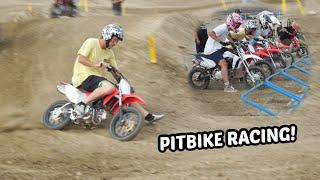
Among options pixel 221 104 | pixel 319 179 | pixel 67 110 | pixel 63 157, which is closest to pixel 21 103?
pixel 67 110

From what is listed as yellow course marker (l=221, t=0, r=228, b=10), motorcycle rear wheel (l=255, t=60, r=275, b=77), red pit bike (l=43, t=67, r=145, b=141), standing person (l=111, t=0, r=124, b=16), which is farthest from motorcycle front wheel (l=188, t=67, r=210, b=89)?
yellow course marker (l=221, t=0, r=228, b=10)

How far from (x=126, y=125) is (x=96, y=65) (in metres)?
1.09

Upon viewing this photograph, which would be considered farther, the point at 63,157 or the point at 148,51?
the point at 148,51

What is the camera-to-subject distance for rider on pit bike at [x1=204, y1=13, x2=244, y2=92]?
12.0 m

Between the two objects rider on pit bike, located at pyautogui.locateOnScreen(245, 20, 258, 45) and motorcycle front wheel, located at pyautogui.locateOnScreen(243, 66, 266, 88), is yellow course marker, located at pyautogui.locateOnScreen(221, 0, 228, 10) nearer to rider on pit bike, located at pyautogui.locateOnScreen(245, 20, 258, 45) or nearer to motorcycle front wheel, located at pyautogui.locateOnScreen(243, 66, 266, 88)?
rider on pit bike, located at pyautogui.locateOnScreen(245, 20, 258, 45)

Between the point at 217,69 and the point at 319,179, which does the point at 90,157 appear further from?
the point at 217,69

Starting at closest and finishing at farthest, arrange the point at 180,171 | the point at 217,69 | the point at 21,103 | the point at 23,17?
the point at 180,171 → the point at 21,103 → the point at 217,69 → the point at 23,17

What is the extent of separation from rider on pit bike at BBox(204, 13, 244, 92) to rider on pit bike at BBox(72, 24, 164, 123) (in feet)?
12.7

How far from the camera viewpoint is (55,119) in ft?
27.8

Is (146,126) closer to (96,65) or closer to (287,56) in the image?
(96,65)

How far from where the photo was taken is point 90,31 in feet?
49.6

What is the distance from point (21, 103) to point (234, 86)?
536 centimetres

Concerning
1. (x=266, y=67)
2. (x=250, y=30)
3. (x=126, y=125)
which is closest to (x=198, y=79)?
(x=266, y=67)

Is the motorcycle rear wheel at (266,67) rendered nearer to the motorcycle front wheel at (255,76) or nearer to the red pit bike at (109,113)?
the motorcycle front wheel at (255,76)
